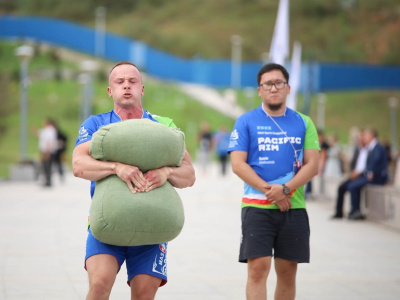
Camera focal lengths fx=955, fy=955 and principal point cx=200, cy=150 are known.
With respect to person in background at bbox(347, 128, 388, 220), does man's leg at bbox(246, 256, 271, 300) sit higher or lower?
lower

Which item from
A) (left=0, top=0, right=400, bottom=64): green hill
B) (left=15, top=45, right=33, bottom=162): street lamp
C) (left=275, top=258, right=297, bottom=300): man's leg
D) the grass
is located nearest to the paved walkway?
(left=275, top=258, right=297, bottom=300): man's leg

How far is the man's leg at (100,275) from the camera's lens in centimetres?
529

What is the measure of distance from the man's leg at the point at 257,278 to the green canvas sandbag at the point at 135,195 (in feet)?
4.37

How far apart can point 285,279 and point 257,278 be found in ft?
0.89

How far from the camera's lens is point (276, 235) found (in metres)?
6.70

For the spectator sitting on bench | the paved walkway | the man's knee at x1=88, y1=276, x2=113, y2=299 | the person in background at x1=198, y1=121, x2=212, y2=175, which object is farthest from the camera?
the person in background at x1=198, y1=121, x2=212, y2=175

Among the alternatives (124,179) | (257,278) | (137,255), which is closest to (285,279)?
(257,278)

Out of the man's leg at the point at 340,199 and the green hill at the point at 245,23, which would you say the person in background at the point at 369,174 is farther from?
the green hill at the point at 245,23

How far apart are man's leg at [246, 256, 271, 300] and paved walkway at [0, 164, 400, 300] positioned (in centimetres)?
200

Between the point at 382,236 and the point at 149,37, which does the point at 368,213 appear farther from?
the point at 149,37

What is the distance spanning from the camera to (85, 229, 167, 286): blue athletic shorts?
541 centimetres

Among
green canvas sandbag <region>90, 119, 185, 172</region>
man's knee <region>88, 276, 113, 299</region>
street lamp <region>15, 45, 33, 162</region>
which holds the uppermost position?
street lamp <region>15, 45, 33, 162</region>

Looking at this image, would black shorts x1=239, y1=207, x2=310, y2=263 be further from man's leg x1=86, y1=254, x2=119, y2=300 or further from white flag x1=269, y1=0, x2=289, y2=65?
white flag x1=269, y1=0, x2=289, y2=65

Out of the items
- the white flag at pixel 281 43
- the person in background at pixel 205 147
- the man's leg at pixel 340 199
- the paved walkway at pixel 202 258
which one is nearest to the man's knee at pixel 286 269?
the paved walkway at pixel 202 258
